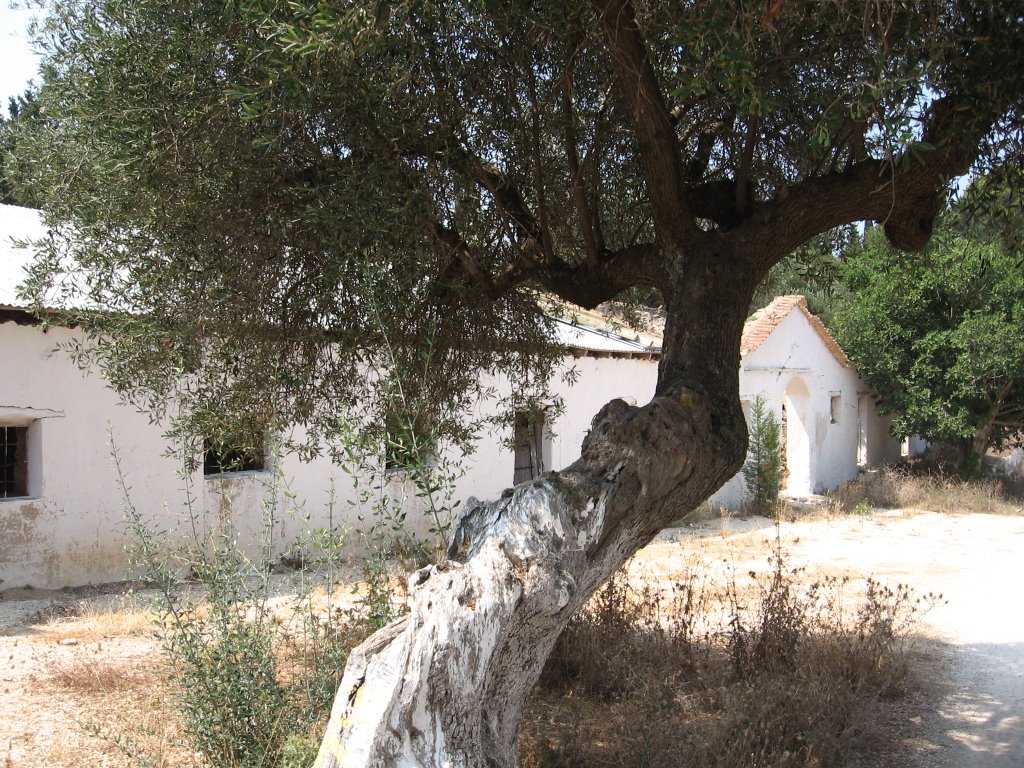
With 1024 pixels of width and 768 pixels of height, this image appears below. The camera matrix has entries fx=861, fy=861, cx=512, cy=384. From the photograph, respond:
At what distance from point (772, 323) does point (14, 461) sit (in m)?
14.7

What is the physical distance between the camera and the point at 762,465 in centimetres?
1764

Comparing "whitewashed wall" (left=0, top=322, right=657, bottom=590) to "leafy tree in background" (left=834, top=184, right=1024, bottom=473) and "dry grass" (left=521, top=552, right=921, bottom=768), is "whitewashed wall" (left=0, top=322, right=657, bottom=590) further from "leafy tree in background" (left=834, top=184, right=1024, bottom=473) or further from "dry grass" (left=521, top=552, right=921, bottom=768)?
"leafy tree in background" (left=834, top=184, right=1024, bottom=473)

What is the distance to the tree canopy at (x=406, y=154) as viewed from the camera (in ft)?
14.6

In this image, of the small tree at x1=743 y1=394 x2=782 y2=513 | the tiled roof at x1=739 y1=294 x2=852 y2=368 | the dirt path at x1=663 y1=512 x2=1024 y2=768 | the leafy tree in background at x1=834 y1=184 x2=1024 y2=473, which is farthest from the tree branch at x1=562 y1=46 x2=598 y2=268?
the leafy tree in background at x1=834 y1=184 x2=1024 y2=473

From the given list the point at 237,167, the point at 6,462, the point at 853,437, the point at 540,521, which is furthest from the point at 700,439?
the point at 853,437

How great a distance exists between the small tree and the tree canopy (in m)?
11.8

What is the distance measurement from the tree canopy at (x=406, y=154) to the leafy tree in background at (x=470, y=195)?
0.06 feet

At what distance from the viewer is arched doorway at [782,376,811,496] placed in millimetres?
21047

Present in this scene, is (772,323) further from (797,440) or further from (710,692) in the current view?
(710,692)

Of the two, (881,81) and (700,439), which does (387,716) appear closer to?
(700,439)

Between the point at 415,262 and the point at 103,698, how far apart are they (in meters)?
3.77

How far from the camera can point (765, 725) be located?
198 inches

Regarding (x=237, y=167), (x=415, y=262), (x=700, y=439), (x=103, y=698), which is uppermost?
(x=237, y=167)

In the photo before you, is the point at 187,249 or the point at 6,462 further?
the point at 6,462
